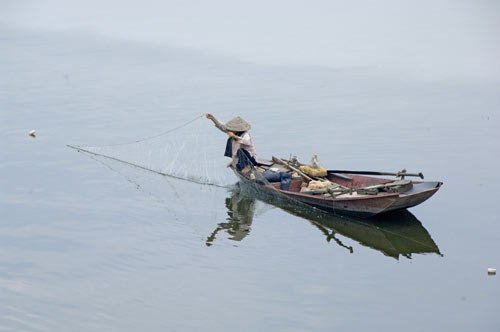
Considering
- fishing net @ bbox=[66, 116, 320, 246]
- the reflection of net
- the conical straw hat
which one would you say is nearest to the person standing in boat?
the conical straw hat

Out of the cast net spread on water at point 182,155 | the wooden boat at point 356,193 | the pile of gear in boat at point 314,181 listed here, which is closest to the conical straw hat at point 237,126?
the cast net spread on water at point 182,155

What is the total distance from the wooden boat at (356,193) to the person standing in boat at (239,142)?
25 centimetres

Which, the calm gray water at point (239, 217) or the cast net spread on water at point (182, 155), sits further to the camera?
the cast net spread on water at point (182, 155)

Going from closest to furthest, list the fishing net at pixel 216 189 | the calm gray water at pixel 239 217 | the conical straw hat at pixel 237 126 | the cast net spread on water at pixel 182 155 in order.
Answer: the calm gray water at pixel 239 217 → the fishing net at pixel 216 189 → the conical straw hat at pixel 237 126 → the cast net spread on water at pixel 182 155

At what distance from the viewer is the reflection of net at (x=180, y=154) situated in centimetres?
1688

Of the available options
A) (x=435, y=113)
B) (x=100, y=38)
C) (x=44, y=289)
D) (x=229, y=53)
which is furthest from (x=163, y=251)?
(x=100, y=38)

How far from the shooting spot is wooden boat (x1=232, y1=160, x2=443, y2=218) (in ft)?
44.1

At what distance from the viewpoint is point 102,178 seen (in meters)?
16.5

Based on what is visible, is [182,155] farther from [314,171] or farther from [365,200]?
[365,200]

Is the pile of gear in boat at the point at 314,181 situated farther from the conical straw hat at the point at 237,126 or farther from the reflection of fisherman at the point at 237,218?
the conical straw hat at the point at 237,126

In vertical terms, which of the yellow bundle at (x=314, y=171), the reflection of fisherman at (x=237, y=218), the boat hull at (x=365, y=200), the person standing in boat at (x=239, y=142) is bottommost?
the reflection of fisherman at (x=237, y=218)

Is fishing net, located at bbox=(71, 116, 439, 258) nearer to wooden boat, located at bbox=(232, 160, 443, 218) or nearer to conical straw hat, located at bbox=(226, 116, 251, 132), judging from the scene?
wooden boat, located at bbox=(232, 160, 443, 218)

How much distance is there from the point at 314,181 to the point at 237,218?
165 centimetres

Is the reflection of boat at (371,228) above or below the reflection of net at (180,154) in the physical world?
below
